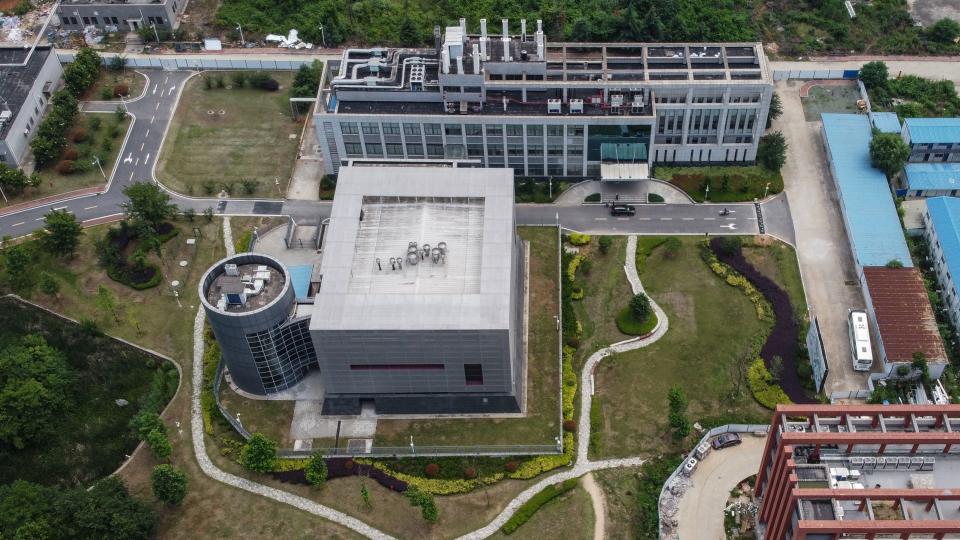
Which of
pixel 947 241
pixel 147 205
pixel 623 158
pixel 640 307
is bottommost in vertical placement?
pixel 640 307

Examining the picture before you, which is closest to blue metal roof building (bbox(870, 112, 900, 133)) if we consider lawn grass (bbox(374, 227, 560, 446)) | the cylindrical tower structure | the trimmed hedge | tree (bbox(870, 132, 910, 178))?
tree (bbox(870, 132, 910, 178))

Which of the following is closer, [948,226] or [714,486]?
[714,486]

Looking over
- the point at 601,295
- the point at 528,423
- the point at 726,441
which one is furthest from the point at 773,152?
the point at 528,423

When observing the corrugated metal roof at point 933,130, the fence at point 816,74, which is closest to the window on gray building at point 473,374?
the corrugated metal roof at point 933,130

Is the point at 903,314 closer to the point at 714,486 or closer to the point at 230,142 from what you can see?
the point at 714,486

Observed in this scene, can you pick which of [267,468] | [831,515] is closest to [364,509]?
[267,468]

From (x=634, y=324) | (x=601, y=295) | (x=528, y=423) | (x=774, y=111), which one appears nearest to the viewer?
(x=528, y=423)
